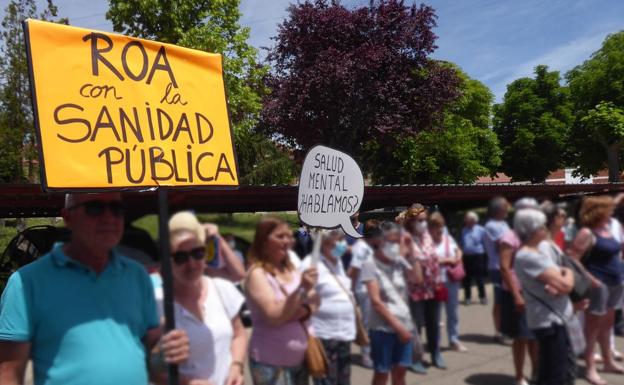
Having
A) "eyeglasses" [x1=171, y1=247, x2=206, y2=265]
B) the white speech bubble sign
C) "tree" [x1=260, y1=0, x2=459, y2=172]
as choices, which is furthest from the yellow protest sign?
"tree" [x1=260, y1=0, x2=459, y2=172]

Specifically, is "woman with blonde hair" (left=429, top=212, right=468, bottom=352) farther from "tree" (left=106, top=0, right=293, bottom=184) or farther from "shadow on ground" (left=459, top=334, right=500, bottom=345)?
"tree" (left=106, top=0, right=293, bottom=184)

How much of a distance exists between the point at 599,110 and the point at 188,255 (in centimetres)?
190

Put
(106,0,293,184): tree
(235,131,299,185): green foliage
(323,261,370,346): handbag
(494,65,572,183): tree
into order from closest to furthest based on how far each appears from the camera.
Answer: (323,261,370,346): handbag → (494,65,572,183): tree → (106,0,293,184): tree → (235,131,299,185): green foliage

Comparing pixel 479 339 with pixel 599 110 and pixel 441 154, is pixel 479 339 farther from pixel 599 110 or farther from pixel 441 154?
pixel 441 154

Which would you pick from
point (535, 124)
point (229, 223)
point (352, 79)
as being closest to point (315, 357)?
point (229, 223)

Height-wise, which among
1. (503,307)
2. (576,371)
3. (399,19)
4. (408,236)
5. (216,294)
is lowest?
(576,371)

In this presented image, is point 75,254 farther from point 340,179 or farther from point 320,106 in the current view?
point 320,106

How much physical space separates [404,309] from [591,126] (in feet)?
4.50

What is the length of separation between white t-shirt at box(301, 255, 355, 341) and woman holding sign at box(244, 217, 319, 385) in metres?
0.02

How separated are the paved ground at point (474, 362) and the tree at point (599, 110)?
97 centimetres

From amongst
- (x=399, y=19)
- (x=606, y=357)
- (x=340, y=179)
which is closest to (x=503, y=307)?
(x=606, y=357)

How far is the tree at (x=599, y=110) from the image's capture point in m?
2.43

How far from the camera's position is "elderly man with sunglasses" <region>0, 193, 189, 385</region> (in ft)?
A: 6.27

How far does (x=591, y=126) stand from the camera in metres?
2.49
